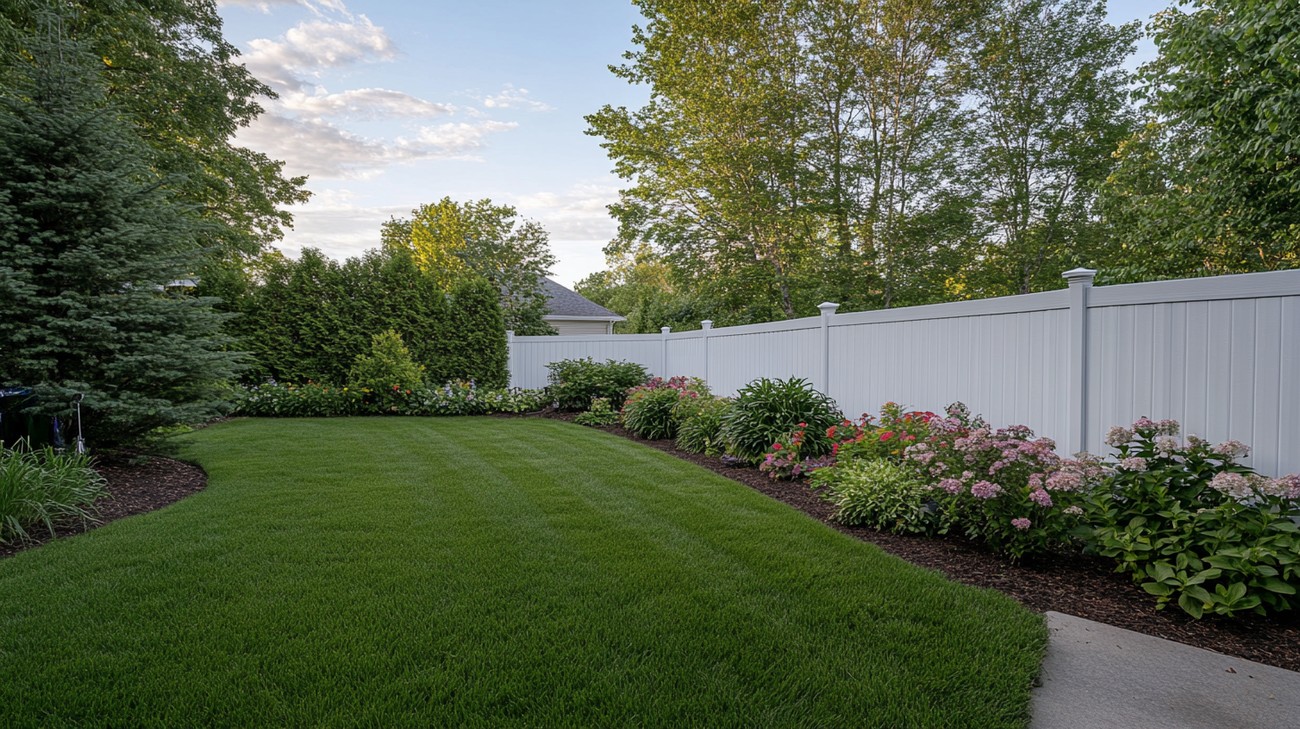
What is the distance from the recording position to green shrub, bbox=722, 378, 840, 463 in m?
6.14

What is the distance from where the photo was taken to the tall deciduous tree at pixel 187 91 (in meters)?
9.89

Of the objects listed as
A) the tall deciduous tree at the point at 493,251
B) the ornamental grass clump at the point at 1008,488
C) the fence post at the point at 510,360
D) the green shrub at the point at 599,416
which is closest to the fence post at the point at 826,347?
the ornamental grass clump at the point at 1008,488

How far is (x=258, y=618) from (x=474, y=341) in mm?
10720

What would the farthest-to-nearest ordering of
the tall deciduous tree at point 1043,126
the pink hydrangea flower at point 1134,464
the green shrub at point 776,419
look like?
the tall deciduous tree at point 1043,126, the green shrub at point 776,419, the pink hydrangea flower at point 1134,464

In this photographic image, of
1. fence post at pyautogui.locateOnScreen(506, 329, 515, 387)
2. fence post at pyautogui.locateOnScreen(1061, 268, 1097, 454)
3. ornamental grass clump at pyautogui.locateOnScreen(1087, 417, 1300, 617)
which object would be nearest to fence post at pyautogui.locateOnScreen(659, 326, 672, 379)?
fence post at pyautogui.locateOnScreen(506, 329, 515, 387)

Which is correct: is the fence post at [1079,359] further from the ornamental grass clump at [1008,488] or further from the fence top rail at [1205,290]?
the ornamental grass clump at [1008,488]

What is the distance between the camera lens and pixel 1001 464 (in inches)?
135

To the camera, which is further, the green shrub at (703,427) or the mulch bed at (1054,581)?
the green shrub at (703,427)

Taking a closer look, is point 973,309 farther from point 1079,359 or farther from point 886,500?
point 886,500

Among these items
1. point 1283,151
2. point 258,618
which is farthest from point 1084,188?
point 258,618

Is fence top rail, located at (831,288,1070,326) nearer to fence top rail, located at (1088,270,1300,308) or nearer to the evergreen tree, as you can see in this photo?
fence top rail, located at (1088,270,1300,308)

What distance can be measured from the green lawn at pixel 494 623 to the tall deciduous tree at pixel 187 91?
7888 millimetres

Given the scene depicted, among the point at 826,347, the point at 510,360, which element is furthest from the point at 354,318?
the point at 826,347

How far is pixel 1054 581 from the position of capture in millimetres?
3172
